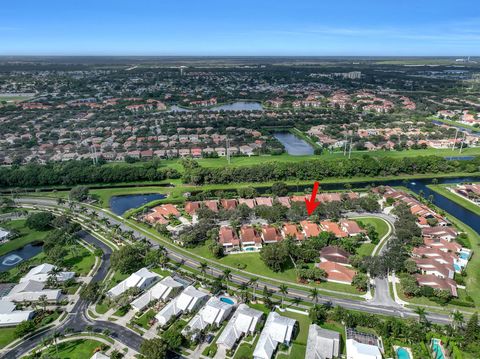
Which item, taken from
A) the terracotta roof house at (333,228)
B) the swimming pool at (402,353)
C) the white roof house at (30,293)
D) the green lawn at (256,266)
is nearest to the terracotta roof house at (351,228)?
the terracotta roof house at (333,228)

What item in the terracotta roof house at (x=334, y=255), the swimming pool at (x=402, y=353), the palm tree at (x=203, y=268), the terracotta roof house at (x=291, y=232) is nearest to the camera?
the swimming pool at (x=402, y=353)

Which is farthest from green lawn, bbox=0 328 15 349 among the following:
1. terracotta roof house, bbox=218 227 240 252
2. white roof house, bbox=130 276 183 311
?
terracotta roof house, bbox=218 227 240 252

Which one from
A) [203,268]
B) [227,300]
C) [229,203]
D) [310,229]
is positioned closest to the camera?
[227,300]

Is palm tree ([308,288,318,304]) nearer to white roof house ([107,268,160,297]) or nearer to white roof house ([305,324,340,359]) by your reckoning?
white roof house ([305,324,340,359])

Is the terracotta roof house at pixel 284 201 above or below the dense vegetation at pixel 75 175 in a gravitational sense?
below

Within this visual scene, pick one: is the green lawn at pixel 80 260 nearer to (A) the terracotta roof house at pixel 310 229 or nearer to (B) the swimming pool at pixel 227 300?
(B) the swimming pool at pixel 227 300

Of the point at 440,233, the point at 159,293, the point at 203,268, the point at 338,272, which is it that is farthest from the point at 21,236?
the point at 440,233

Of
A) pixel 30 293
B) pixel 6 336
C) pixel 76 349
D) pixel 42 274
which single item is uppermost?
pixel 42 274

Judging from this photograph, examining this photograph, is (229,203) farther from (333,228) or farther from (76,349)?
(76,349)
